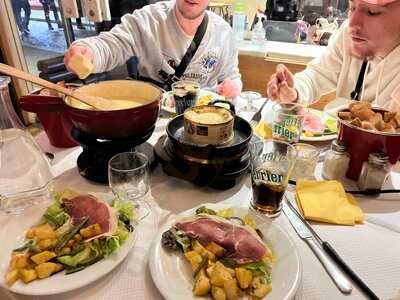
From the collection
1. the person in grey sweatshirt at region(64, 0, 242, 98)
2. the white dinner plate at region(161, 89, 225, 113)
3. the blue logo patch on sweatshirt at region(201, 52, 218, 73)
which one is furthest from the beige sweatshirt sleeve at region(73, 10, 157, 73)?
the white dinner plate at region(161, 89, 225, 113)

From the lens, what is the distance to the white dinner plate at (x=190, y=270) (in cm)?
53

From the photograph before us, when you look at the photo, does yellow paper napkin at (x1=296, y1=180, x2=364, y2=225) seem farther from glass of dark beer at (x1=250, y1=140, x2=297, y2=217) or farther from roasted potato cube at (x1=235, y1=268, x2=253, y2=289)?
roasted potato cube at (x1=235, y1=268, x2=253, y2=289)

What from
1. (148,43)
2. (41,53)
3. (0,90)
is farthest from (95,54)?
(41,53)

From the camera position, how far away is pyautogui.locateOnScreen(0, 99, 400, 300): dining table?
0.57 m

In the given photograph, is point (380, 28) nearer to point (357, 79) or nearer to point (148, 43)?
point (357, 79)

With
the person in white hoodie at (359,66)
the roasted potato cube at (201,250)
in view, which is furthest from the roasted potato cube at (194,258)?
the person in white hoodie at (359,66)

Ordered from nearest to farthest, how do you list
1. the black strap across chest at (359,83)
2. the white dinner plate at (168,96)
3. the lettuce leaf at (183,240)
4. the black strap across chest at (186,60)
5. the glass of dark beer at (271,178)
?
the lettuce leaf at (183,240) < the glass of dark beer at (271,178) < the white dinner plate at (168,96) < the black strap across chest at (359,83) < the black strap across chest at (186,60)

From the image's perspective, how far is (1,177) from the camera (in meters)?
0.79

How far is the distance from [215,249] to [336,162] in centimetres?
47

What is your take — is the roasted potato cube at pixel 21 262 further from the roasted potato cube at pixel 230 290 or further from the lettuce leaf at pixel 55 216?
the roasted potato cube at pixel 230 290

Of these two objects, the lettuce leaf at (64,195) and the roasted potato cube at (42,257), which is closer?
the roasted potato cube at (42,257)

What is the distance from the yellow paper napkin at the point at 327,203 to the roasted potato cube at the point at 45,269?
548 mm

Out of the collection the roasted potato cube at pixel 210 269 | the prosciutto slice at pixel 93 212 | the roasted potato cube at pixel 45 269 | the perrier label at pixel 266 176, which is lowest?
the roasted potato cube at pixel 210 269

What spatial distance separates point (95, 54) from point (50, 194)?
807 millimetres
